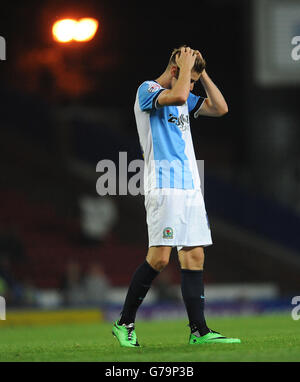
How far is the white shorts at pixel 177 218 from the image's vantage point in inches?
244

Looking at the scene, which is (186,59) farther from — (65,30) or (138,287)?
(65,30)

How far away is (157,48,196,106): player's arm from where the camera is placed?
603cm

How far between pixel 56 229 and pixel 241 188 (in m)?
4.47

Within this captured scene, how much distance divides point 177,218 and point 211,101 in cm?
99

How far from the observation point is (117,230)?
2180cm

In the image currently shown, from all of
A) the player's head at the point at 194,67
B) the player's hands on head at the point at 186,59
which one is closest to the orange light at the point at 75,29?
the player's head at the point at 194,67

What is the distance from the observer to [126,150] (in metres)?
20.8

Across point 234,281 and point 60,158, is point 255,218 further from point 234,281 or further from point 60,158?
point 60,158

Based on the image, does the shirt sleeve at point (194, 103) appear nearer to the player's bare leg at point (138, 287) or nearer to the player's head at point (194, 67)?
the player's head at point (194, 67)

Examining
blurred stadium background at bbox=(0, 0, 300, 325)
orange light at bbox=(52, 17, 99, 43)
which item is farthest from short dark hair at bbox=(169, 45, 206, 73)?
blurred stadium background at bbox=(0, 0, 300, 325)

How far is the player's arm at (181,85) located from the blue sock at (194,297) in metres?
1.19

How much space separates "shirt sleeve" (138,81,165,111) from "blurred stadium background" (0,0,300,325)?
10.5 m

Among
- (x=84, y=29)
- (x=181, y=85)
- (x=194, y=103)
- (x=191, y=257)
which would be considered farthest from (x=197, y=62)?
(x=84, y=29)

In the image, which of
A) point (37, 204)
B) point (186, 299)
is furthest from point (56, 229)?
point (186, 299)
